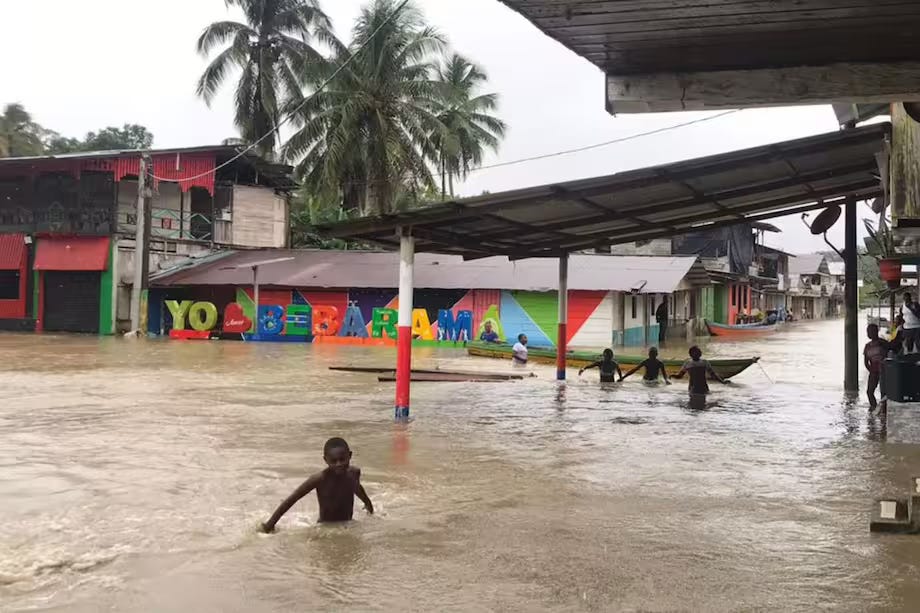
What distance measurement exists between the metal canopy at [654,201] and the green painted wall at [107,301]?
2255cm

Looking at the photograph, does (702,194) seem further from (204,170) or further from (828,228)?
(204,170)

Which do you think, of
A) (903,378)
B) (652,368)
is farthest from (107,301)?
(903,378)

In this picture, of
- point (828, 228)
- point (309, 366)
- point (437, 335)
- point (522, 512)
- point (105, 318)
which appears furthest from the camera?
point (105, 318)

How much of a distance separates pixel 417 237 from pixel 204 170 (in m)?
24.2

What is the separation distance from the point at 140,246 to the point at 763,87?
2878 centimetres

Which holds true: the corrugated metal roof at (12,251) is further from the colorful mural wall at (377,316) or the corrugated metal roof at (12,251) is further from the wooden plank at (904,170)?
the wooden plank at (904,170)

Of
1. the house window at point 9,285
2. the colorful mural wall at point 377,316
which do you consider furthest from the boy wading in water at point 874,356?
the house window at point 9,285

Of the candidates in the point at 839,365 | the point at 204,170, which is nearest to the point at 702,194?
the point at 839,365

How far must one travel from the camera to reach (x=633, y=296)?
31.5m

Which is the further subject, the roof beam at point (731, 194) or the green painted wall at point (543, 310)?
the green painted wall at point (543, 310)

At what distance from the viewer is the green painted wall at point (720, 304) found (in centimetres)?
4831

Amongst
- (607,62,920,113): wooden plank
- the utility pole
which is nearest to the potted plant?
(607,62,920,113): wooden plank

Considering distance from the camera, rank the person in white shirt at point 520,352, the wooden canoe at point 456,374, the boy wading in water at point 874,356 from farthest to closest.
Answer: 1. the person in white shirt at point 520,352
2. the wooden canoe at point 456,374
3. the boy wading in water at point 874,356

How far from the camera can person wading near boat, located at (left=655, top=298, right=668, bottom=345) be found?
3375 cm
